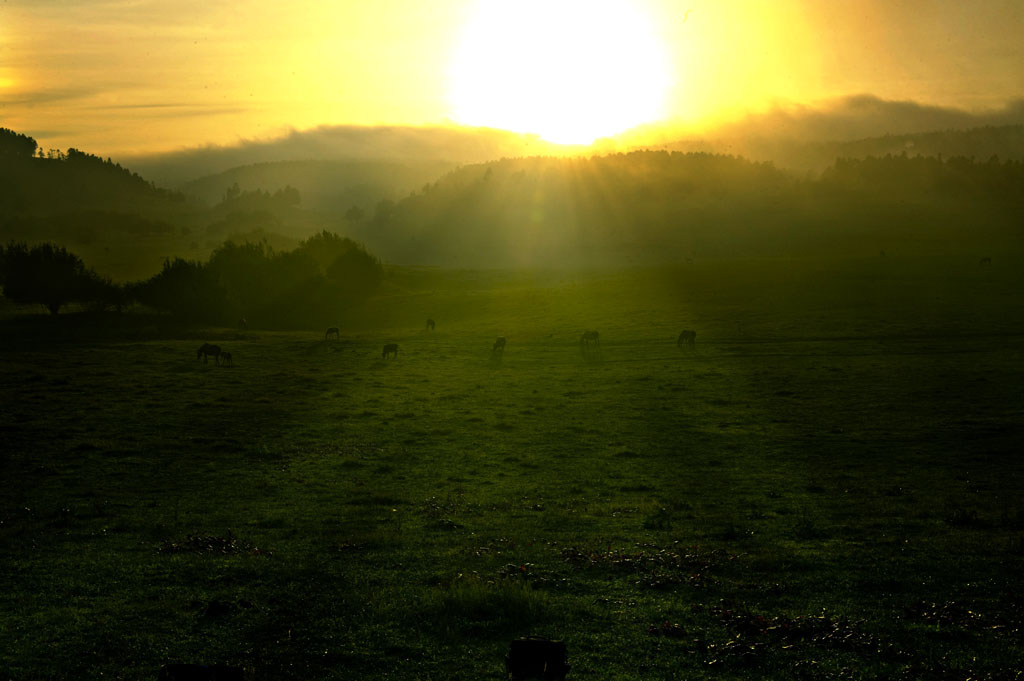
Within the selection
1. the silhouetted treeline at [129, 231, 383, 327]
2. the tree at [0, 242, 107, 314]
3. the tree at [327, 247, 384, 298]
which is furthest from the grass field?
the tree at [327, 247, 384, 298]

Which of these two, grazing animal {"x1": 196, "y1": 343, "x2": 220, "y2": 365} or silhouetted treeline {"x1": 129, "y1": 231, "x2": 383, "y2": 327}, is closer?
grazing animal {"x1": 196, "y1": 343, "x2": 220, "y2": 365}

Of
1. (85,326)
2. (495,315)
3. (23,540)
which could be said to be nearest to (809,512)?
(23,540)

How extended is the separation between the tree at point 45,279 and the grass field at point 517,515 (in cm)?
3800

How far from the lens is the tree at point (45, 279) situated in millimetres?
85688

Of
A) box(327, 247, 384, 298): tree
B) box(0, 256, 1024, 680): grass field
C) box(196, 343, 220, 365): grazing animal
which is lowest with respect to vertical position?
box(0, 256, 1024, 680): grass field

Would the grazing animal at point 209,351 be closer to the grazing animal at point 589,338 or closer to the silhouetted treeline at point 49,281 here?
the grazing animal at point 589,338

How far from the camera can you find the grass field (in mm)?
12422

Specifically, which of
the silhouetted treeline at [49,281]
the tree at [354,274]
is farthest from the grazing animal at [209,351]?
the tree at [354,274]

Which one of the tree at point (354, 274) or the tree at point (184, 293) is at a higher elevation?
the tree at point (354, 274)

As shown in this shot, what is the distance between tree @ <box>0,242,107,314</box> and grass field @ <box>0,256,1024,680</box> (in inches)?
1496

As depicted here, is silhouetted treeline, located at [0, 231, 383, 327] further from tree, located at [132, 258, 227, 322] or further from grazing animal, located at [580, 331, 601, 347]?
grazing animal, located at [580, 331, 601, 347]

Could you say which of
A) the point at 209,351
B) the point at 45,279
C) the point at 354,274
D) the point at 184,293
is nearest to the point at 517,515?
the point at 209,351

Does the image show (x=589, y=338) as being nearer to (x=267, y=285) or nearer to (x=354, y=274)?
(x=354, y=274)

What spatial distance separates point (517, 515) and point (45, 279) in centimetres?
8372
